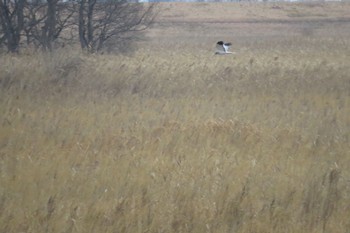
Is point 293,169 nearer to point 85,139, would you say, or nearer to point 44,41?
point 85,139

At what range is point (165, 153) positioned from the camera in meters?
5.77

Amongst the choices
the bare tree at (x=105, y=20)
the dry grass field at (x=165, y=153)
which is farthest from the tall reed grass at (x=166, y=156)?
the bare tree at (x=105, y=20)

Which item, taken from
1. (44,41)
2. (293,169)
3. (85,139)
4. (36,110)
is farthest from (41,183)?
(44,41)

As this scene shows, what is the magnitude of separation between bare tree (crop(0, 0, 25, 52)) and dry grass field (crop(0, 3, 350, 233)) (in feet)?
19.7

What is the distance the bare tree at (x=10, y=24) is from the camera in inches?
650

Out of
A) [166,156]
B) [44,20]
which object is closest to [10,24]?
[44,20]

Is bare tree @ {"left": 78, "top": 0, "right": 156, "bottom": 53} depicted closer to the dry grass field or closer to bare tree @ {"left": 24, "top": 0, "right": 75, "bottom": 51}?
bare tree @ {"left": 24, "top": 0, "right": 75, "bottom": 51}

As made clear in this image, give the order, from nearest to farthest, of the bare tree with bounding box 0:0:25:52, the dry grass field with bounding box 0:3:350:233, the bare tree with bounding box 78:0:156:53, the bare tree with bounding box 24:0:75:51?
the dry grass field with bounding box 0:3:350:233, the bare tree with bounding box 0:0:25:52, the bare tree with bounding box 24:0:75:51, the bare tree with bounding box 78:0:156:53

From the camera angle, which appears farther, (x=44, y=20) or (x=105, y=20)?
(x=105, y=20)

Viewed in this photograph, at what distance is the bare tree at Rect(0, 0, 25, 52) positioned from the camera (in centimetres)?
1652

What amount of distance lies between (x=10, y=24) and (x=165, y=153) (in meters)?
12.7

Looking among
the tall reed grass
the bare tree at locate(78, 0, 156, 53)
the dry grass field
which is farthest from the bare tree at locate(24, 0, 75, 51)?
the tall reed grass

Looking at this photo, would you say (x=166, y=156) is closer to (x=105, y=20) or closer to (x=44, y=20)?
(x=44, y=20)

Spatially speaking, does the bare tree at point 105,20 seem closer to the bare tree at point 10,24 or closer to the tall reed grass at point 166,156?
the bare tree at point 10,24
